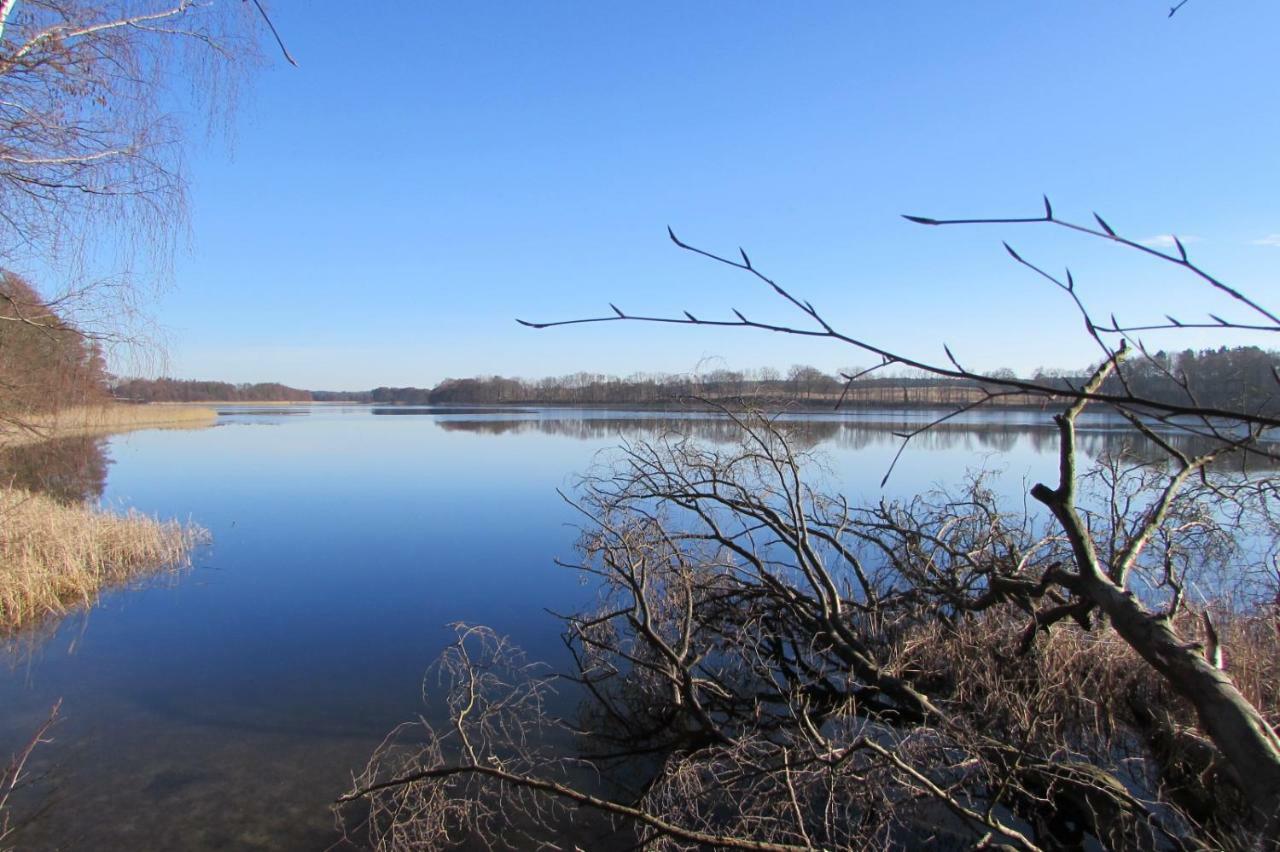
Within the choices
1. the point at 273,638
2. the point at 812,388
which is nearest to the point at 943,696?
the point at 812,388

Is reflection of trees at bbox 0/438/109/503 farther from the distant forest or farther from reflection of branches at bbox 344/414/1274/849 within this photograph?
reflection of branches at bbox 344/414/1274/849

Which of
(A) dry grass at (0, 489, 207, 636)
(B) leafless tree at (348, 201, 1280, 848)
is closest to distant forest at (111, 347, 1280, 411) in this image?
(B) leafless tree at (348, 201, 1280, 848)

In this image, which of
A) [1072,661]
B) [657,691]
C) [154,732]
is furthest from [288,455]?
[1072,661]

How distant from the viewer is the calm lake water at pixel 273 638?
5215 millimetres

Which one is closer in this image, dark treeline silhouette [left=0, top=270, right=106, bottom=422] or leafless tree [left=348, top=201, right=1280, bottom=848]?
leafless tree [left=348, top=201, right=1280, bottom=848]

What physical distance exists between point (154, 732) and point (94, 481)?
59.1 feet

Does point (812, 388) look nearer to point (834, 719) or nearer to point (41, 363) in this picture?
point (834, 719)

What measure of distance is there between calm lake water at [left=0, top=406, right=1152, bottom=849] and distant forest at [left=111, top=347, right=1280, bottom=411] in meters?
1.42

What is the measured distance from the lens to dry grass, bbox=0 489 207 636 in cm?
898

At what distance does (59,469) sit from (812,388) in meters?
25.0

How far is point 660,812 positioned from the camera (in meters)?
4.26

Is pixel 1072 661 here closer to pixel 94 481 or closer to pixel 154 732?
pixel 154 732

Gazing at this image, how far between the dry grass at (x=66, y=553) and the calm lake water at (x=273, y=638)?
48cm

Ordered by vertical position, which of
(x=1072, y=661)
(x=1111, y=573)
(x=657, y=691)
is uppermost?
(x=1111, y=573)
